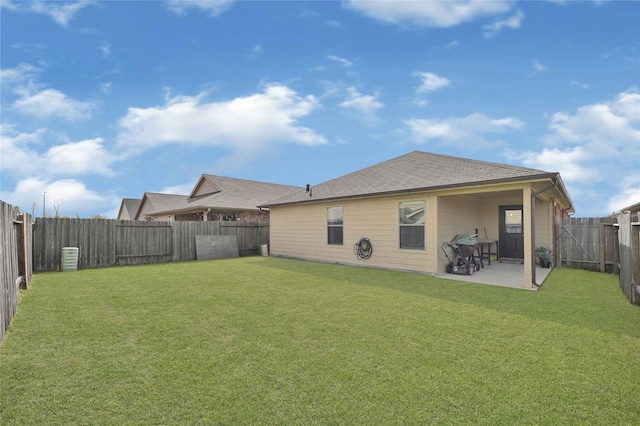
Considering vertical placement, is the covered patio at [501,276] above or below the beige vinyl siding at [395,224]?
below

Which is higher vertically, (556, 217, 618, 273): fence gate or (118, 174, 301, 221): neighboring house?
(118, 174, 301, 221): neighboring house

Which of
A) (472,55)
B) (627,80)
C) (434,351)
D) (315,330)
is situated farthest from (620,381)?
(627,80)

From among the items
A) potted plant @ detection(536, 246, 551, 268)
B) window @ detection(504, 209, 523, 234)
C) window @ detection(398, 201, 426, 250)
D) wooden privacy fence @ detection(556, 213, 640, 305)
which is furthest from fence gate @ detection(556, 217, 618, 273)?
window @ detection(398, 201, 426, 250)

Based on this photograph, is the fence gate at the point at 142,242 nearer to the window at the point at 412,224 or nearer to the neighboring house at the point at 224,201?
the neighboring house at the point at 224,201

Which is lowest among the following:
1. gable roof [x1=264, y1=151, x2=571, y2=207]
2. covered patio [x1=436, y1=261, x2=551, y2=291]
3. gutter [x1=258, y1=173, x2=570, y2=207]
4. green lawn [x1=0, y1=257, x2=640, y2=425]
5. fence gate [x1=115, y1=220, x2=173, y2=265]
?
covered patio [x1=436, y1=261, x2=551, y2=291]

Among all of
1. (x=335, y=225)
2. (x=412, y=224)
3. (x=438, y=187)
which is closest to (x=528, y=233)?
(x=438, y=187)

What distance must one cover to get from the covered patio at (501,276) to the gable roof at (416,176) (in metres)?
2.27

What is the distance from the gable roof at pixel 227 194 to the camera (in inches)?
656

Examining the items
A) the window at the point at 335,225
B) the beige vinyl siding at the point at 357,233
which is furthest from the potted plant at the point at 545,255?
the window at the point at 335,225

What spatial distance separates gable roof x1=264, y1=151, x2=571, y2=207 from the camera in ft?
23.9

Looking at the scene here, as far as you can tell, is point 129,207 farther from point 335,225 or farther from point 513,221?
point 513,221

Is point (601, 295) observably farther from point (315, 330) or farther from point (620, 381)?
point (315, 330)

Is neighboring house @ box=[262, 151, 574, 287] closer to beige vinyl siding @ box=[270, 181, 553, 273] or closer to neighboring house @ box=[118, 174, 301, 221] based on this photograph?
beige vinyl siding @ box=[270, 181, 553, 273]

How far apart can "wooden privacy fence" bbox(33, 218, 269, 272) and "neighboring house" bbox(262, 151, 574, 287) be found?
3592mm
